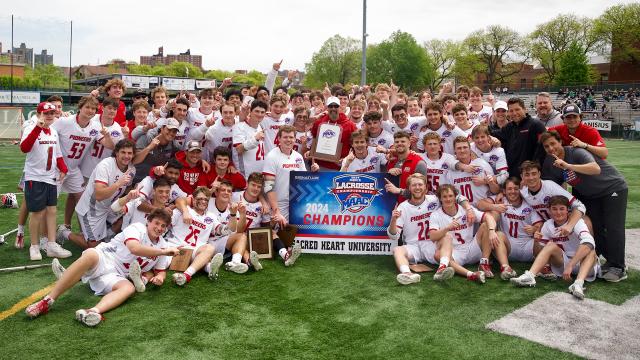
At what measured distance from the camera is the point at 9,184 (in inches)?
518

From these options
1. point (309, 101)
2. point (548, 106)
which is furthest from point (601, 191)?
point (309, 101)

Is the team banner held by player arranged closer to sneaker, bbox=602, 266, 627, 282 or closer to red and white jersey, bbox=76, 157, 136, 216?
red and white jersey, bbox=76, 157, 136, 216

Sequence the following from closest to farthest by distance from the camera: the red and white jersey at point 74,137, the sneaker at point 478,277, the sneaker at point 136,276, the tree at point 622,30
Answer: the sneaker at point 136,276, the sneaker at point 478,277, the red and white jersey at point 74,137, the tree at point 622,30

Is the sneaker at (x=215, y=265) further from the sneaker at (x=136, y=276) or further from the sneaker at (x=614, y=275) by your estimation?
the sneaker at (x=614, y=275)

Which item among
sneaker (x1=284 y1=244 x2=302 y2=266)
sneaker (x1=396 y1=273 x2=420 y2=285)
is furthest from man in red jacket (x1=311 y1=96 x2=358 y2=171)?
sneaker (x1=396 y1=273 x2=420 y2=285)

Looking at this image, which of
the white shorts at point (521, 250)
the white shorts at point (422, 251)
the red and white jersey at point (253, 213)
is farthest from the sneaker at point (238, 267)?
the white shorts at point (521, 250)

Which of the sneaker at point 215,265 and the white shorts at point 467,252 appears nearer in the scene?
the sneaker at point 215,265

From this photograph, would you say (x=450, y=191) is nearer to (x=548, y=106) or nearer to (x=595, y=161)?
(x=595, y=161)

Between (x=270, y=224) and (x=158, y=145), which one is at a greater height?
(x=158, y=145)

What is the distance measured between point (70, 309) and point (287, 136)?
3431 millimetres

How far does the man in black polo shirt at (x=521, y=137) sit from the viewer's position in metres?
6.98

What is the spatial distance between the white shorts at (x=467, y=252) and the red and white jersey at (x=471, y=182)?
0.71 meters

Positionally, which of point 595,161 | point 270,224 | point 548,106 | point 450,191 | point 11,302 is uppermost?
point 548,106

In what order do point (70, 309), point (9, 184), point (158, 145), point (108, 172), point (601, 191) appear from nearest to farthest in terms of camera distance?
1. point (70, 309)
2. point (601, 191)
3. point (108, 172)
4. point (158, 145)
5. point (9, 184)
